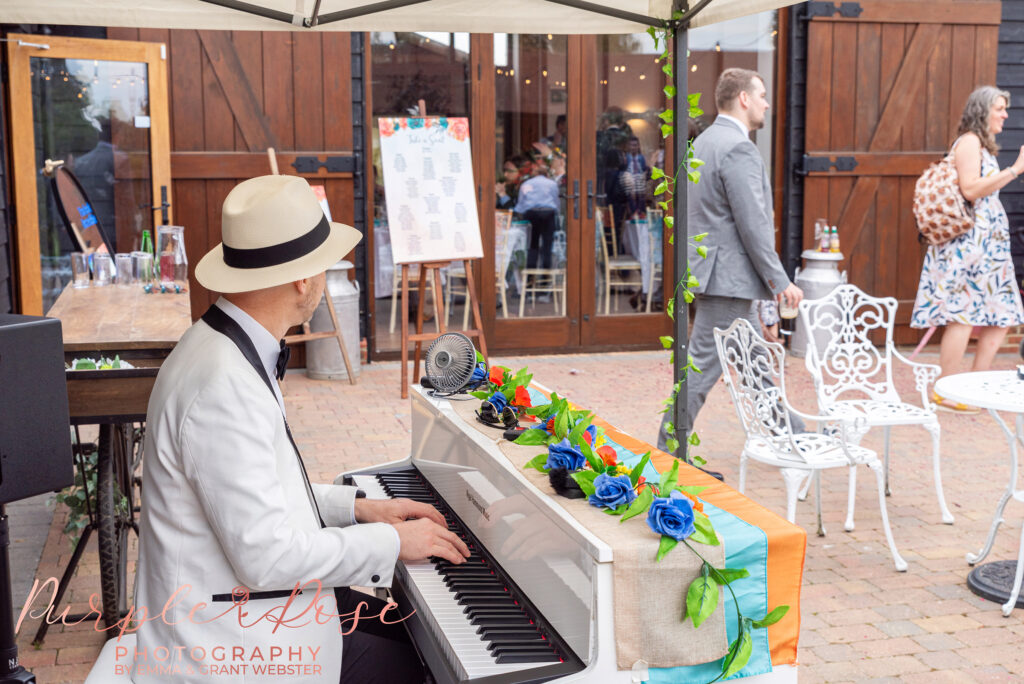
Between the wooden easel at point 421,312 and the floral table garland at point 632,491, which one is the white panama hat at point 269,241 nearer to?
the floral table garland at point 632,491

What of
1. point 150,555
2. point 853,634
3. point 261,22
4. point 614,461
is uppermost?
point 261,22

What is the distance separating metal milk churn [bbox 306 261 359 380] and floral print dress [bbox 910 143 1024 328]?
3970 millimetres

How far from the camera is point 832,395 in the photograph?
497cm

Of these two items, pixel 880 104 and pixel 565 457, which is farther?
pixel 880 104


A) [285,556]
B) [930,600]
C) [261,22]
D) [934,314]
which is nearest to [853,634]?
[930,600]

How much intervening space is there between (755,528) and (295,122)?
257 inches

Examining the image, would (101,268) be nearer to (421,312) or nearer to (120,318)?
(120,318)

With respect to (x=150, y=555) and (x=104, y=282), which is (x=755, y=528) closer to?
(x=150, y=555)

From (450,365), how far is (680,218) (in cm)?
104

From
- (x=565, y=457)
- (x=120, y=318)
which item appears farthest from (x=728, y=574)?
(x=120, y=318)

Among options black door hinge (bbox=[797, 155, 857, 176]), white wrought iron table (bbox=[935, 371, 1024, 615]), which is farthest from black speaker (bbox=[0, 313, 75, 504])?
black door hinge (bbox=[797, 155, 857, 176])

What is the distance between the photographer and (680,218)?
3547mm

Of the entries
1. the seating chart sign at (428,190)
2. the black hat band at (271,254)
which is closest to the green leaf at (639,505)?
the black hat band at (271,254)

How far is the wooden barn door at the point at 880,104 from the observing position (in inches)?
342
